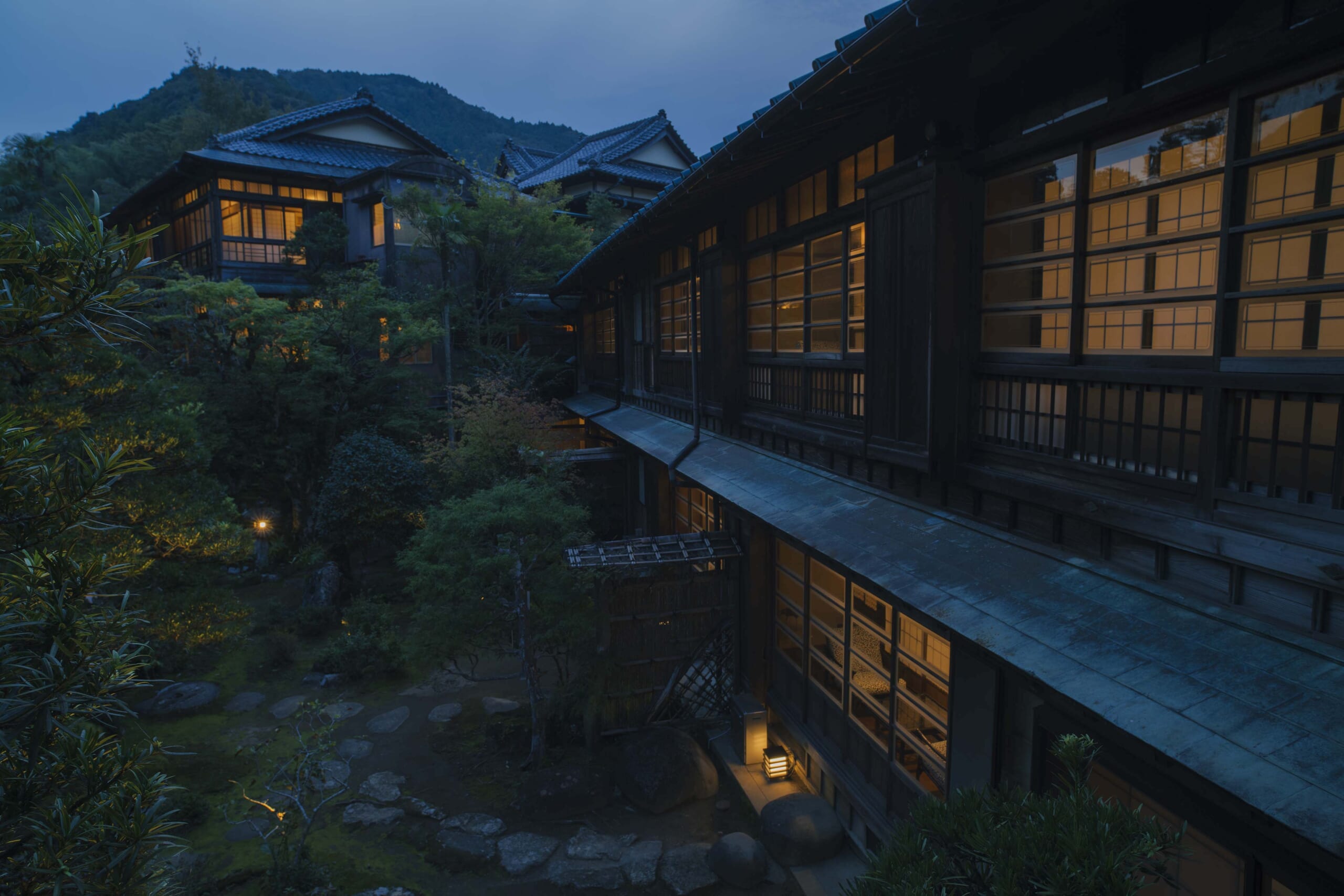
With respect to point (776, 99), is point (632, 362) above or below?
below

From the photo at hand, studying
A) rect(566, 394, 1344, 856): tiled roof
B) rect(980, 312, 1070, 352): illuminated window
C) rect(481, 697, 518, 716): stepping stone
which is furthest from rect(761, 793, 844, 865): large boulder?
rect(980, 312, 1070, 352): illuminated window

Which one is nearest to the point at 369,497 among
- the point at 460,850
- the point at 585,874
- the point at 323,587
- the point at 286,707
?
the point at 323,587

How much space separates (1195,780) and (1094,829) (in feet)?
4.34

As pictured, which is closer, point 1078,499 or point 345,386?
point 1078,499

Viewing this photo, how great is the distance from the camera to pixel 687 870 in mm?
9422

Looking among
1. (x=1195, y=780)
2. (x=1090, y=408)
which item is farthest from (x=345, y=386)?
(x=1195, y=780)

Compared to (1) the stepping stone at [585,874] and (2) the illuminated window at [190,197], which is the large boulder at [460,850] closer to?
(1) the stepping stone at [585,874]

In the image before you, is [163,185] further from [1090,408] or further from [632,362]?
[1090,408]

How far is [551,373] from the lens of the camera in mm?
28203

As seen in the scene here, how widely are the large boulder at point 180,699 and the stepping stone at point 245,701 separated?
416 mm

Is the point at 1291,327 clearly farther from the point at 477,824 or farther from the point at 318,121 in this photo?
the point at 318,121

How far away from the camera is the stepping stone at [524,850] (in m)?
9.73

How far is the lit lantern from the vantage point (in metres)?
11.1

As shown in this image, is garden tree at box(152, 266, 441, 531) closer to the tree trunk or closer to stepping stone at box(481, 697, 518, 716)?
stepping stone at box(481, 697, 518, 716)
